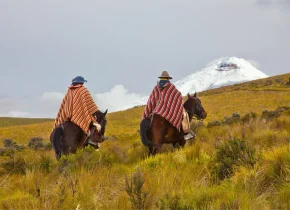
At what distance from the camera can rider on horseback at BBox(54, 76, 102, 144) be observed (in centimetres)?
803

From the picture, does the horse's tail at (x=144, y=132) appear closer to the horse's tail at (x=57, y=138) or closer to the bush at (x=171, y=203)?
the horse's tail at (x=57, y=138)

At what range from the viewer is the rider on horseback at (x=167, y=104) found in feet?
28.7

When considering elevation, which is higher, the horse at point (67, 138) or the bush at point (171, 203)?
the horse at point (67, 138)

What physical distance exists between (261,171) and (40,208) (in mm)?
2966

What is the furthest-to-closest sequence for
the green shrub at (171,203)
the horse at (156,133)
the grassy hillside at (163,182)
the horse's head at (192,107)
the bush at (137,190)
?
the horse's head at (192,107) < the horse at (156,133) < the grassy hillside at (163,182) < the bush at (137,190) < the green shrub at (171,203)

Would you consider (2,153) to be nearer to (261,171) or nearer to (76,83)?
(76,83)

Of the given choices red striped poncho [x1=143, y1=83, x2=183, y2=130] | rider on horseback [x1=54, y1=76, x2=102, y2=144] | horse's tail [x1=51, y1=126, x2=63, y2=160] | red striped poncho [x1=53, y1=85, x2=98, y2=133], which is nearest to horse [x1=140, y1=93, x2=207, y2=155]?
red striped poncho [x1=143, y1=83, x2=183, y2=130]

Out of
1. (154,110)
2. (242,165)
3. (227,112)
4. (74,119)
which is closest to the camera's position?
(242,165)

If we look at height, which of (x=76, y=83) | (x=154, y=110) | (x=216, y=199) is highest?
(x=76, y=83)

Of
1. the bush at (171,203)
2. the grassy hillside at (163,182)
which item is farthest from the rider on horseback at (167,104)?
the bush at (171,203)

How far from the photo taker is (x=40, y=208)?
374 centimetres

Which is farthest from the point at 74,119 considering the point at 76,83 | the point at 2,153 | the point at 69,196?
the point at 2,153

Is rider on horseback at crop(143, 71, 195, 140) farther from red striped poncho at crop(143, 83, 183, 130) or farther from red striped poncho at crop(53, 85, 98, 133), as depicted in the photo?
red striped poncho at crop(53, 85, 98, 133)

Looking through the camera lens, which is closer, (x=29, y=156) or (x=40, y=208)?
(x=40, y=208)
